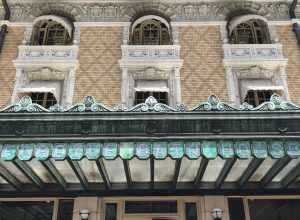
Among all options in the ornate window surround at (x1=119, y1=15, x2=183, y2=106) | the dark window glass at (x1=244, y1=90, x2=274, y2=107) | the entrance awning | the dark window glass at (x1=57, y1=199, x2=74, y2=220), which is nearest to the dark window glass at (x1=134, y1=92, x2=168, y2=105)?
the ornate window surround at (x1=119, y1=15, x2=183, y2=106)

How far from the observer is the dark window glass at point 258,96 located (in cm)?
1175

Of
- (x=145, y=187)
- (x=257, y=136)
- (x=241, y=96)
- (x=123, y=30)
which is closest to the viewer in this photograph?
(x=257, y=136)

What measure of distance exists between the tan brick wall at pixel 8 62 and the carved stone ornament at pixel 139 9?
2.11 ft

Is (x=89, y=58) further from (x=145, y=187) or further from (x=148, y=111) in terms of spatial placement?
(x=148, y=111)

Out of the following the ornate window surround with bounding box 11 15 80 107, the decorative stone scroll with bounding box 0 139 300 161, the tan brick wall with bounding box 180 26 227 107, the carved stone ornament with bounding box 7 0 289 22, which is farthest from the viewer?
the carved stone ornament with bounding box 7 0 289 22

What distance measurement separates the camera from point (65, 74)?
1189 centimetres

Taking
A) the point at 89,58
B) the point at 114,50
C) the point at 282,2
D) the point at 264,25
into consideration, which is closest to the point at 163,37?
the point at 114,50

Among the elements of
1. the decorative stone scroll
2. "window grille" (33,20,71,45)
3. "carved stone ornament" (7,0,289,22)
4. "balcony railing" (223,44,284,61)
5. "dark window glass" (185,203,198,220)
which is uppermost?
"carved stone ornament" (7,0,289,22)

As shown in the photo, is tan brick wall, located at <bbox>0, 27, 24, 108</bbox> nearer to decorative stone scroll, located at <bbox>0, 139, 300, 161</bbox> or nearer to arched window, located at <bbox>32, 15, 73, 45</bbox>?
arched window, located at <bbox>32, 15, 73, 45</bbox>

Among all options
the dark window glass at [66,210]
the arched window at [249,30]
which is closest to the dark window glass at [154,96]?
the arched window at [249,30]

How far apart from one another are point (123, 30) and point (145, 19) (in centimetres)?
86

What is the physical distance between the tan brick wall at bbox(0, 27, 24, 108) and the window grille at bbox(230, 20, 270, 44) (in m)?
7.18

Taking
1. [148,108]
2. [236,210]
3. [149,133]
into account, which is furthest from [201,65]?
[149,133]

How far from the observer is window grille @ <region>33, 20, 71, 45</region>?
502 inches
